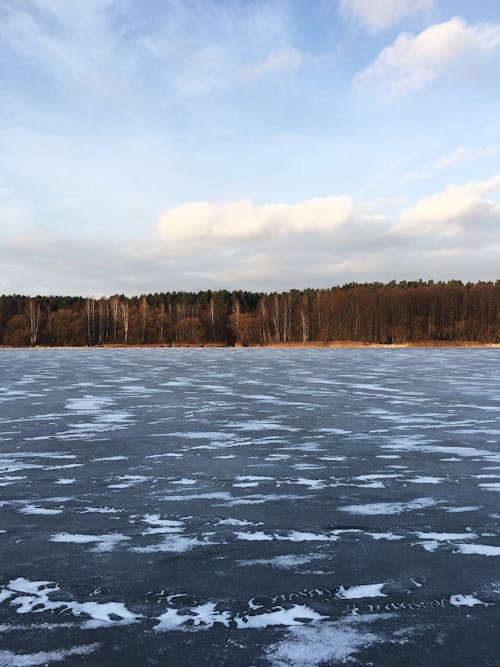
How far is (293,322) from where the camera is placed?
9075cm

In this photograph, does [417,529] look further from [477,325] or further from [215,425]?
[477,325]

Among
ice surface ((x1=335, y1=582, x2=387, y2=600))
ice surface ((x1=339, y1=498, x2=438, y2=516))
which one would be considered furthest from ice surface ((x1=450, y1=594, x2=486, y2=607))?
ice surface ((x1=339, y1=498, x2=438, y2=516))

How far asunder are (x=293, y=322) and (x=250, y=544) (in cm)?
8650

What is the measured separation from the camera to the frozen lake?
3.13 meters

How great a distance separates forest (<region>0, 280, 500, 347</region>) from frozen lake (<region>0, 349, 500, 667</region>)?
7247cm

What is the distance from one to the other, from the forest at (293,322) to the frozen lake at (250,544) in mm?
72472

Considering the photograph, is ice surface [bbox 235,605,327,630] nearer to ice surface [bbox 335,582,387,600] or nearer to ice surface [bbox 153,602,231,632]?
ice surface [bbox 153,602,231,632]

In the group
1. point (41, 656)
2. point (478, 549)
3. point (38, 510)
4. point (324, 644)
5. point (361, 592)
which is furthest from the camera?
point (38, 510)

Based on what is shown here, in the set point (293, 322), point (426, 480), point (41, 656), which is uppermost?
point (293, 322)

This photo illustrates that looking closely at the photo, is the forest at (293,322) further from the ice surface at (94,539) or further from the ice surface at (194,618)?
the ice surface at (194,618)

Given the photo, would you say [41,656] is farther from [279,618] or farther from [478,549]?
[478,549]

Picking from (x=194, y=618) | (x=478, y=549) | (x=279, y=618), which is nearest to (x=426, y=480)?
(x=478, y=549)

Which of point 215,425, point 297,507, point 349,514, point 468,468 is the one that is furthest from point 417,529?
point 215,425

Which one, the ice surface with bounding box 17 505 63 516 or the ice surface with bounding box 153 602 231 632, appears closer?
the ice surface with bounding box 153 602 231 632
